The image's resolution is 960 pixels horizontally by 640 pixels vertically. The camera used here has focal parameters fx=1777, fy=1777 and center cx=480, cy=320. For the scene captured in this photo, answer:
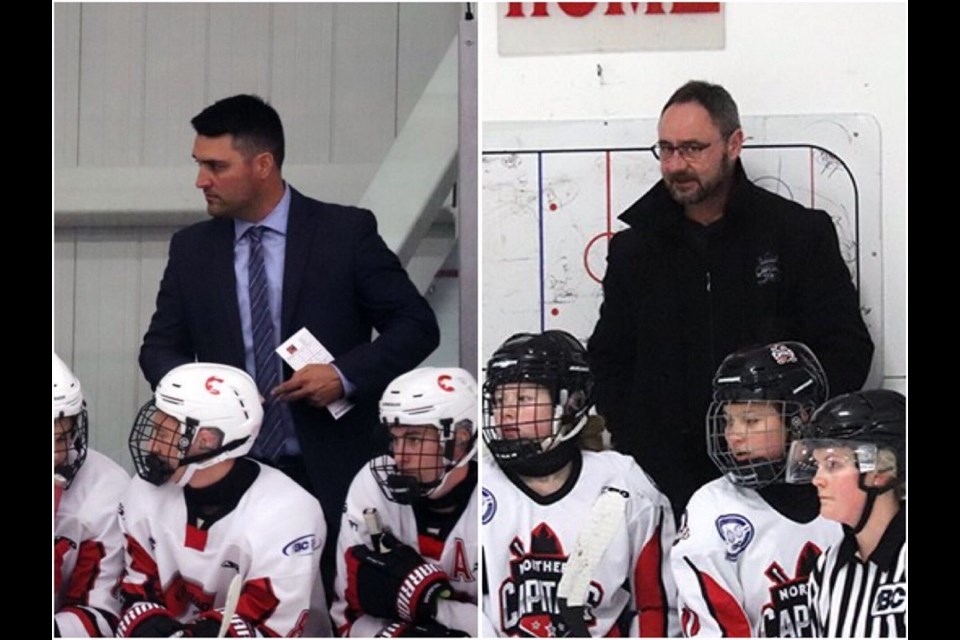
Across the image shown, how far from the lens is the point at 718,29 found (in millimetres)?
4121

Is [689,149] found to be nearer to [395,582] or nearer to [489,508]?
[489,508]

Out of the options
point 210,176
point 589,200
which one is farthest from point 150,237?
point 589,200

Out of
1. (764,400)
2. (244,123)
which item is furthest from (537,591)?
(244,123)

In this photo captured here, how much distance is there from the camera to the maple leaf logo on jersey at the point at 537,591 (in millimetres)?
4121

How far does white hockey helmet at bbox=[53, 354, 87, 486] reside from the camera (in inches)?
165

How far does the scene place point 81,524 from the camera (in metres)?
4.22

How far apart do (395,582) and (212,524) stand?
17.8 inches

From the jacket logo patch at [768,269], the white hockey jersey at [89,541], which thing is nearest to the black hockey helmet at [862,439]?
the jacket logo patch at [768,269]

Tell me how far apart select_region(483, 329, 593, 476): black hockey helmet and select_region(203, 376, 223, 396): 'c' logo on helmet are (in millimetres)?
622

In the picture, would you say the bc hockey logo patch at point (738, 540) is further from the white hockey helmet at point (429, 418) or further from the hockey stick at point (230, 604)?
the hockey stick at point (230, 604)

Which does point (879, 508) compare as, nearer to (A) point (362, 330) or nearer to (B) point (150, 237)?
(A) point (362, 330)

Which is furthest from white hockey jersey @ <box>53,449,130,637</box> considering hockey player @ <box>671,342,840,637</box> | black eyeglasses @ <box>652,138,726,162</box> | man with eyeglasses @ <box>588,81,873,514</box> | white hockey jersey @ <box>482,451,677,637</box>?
black eyeglasses @ <box>652,138,726,162</box>

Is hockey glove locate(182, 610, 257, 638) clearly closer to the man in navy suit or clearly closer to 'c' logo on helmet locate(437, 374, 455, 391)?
the man in navy suit

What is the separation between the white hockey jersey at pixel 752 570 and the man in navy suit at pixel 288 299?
0.80m
